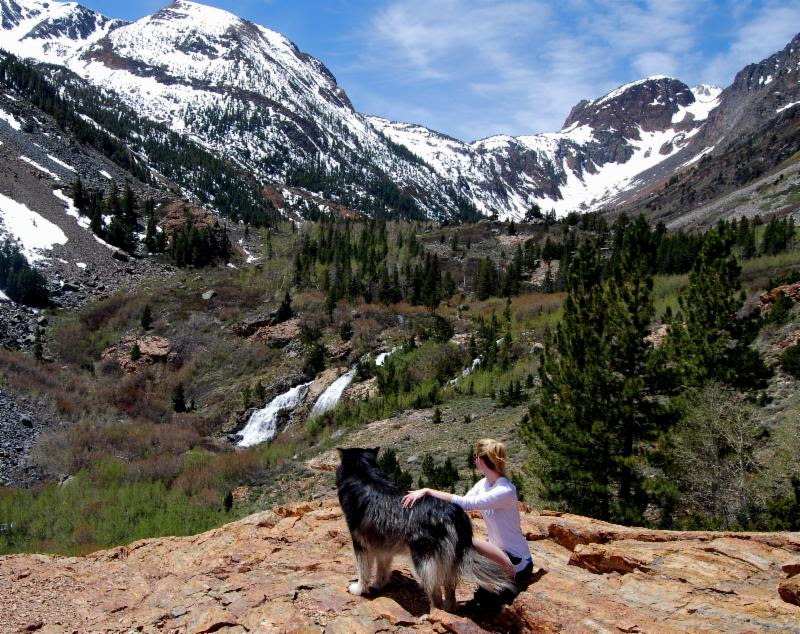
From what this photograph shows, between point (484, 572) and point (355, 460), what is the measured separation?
1.49 metres

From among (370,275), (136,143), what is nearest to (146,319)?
(370,275)

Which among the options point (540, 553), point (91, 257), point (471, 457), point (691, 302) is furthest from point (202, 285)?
point (540, 553)

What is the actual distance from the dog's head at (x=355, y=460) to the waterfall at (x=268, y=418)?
2592 centimetres

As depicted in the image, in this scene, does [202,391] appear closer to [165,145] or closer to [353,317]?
[353,317]

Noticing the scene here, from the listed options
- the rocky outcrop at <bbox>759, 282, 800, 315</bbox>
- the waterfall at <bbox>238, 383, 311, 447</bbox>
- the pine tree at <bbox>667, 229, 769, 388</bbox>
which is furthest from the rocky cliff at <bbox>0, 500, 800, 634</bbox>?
the waterfall at <bbox>238, 383, 311, 447</bbox>

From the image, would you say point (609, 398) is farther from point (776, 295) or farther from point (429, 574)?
point (776, 295)

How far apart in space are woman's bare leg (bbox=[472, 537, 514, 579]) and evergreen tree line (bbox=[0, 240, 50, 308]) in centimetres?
5742

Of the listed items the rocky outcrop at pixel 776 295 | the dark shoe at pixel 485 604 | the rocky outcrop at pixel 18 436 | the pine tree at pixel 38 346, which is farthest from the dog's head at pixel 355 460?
the pine tree at pixel 38 346

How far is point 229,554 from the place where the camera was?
6.51m

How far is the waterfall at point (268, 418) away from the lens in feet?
99.5

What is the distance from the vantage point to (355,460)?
500 centimetres

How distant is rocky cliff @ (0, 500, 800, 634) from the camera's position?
427 centimetres

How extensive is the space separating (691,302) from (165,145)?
153445mm

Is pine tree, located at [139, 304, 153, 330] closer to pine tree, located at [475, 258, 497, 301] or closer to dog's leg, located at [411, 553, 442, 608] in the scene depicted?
pine tree, located at [475, 258, 497, 301]
